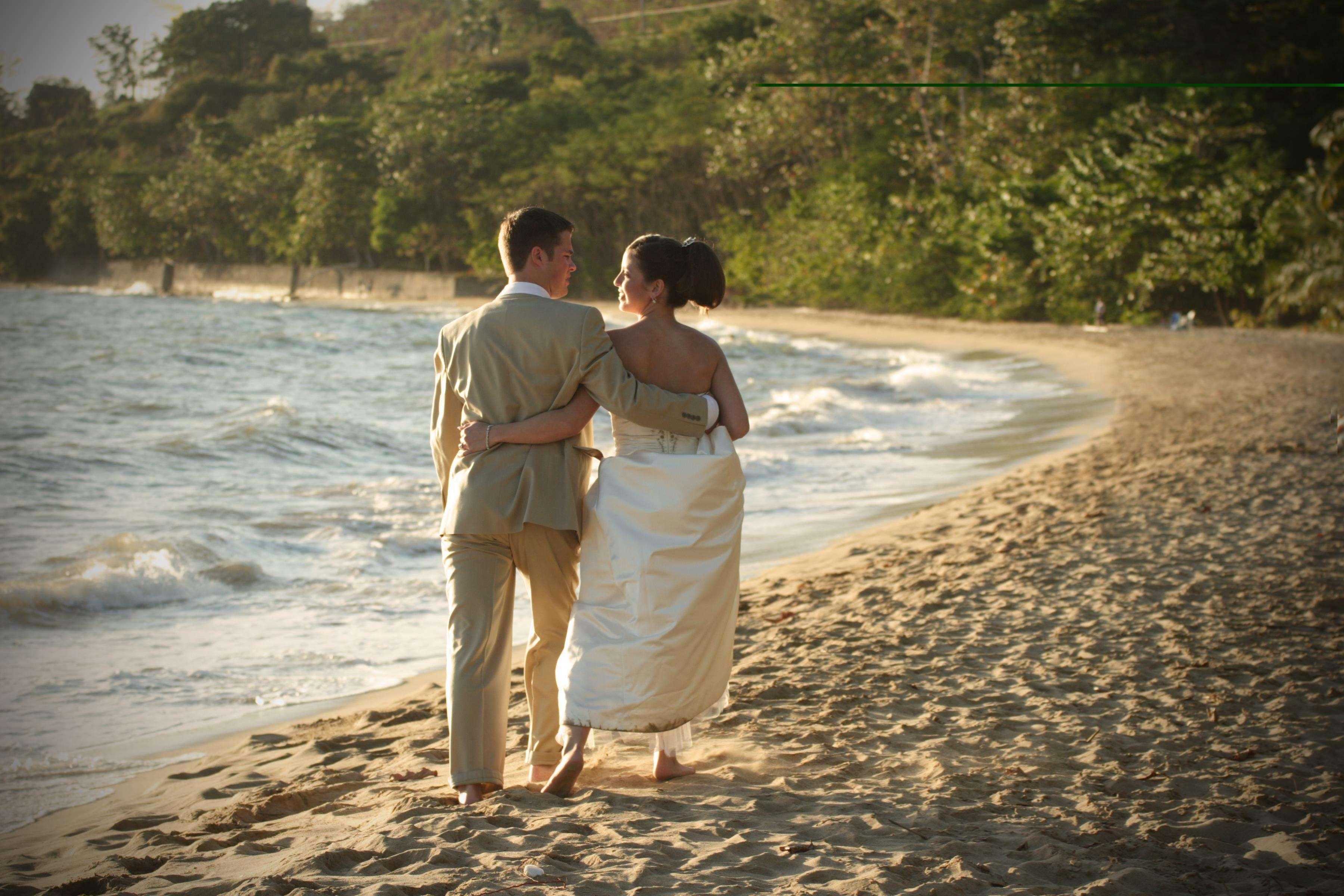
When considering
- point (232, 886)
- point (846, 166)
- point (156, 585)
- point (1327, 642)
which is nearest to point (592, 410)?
point (232, 886)

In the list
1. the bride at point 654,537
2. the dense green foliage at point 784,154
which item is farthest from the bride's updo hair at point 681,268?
the dense green foliage at point 784,154

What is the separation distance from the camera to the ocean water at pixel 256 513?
4.19 m

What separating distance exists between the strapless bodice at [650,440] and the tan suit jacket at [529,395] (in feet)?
0.18

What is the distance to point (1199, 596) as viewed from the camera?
4488 mm

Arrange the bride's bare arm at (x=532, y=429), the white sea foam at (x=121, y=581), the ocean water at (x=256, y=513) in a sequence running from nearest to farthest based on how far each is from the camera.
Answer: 1. the bride's bare arm at (x=532, y=429)
2. the ocean water at (x=256, y=513)
3. the white sea foam at (x=121, y=581)

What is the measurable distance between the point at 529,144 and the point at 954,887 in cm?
4717

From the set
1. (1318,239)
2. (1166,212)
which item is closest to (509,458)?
(1318,239)

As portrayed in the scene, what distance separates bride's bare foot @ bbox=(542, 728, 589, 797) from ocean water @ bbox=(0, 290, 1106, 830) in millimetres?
1610

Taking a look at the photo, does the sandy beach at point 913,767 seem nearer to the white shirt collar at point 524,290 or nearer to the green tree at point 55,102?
the white shirt collar at point 524,290

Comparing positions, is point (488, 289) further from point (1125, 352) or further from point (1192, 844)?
point (1192, 844)

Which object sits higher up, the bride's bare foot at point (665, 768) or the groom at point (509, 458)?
the groom at point (509, 458)

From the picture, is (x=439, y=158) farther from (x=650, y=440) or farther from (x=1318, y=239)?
(x=650, y=440)

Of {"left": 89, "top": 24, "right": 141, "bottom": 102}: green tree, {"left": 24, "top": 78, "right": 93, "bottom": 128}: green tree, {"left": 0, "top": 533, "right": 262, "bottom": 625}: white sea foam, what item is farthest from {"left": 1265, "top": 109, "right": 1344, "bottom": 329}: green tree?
{"left": 24, "top": 78, "right": 93, "bottom": 128}: green tree

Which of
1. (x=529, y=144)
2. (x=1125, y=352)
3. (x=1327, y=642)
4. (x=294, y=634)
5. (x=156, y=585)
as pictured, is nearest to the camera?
(x=1327, y=642)
